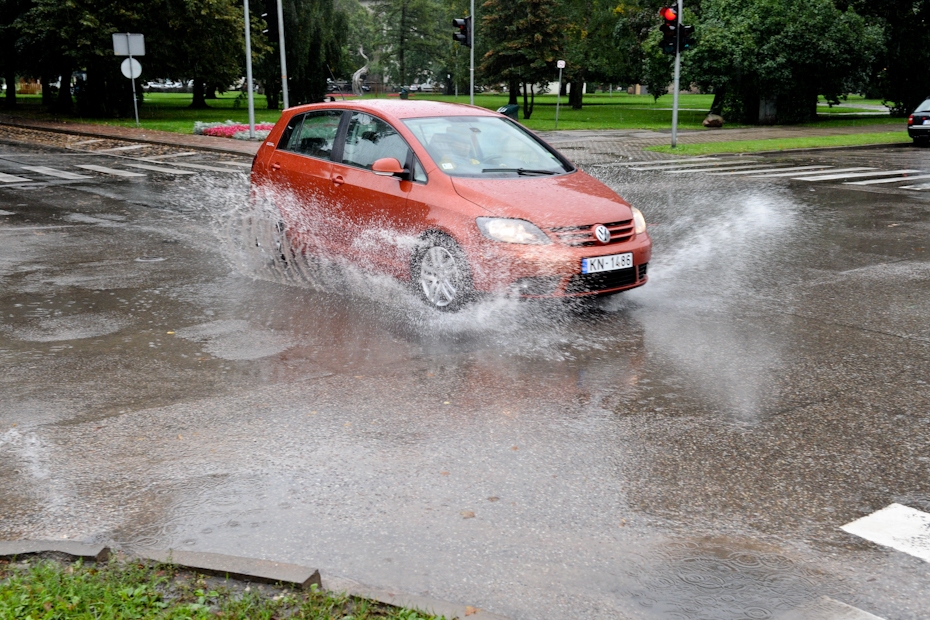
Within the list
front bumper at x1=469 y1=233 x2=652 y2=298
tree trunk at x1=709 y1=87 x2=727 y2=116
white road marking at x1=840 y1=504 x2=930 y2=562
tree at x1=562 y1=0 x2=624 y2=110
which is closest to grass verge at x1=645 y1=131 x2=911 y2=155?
tree trunk at x1=709 y1=87 x2=727 y2=116

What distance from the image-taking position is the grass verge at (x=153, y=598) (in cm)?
320

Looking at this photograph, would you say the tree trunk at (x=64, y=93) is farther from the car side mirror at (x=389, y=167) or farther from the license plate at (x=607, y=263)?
the license plate at (x=607, y=263)

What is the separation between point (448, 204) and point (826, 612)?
4.93 meters

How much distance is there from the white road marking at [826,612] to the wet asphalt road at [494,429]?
0.05m

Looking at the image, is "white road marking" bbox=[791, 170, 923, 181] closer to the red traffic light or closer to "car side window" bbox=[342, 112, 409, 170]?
the red traffic light

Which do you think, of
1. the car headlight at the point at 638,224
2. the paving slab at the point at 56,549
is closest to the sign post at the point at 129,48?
the car headlight at the point at 638,224

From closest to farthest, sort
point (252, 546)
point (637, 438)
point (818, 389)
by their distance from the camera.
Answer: point (252, 546), point (637, 438), point (818, 389)

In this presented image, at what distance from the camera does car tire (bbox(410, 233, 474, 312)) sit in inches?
298

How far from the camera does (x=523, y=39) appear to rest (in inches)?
1939

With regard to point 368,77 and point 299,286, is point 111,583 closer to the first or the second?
point 299,286

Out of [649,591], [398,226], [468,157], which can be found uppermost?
[468,157]

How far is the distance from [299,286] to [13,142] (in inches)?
920

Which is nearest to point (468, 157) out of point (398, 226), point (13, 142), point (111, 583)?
A: point (398, 226)

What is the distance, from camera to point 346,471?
4727mm
